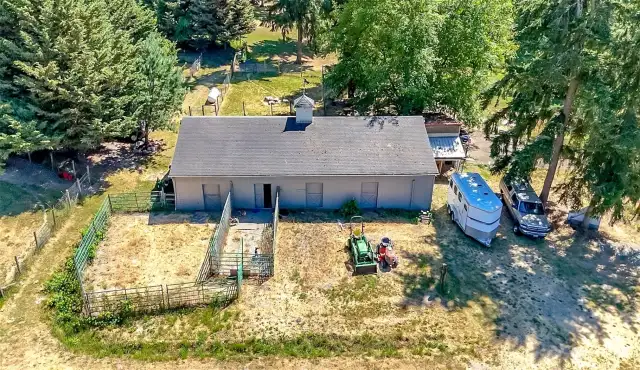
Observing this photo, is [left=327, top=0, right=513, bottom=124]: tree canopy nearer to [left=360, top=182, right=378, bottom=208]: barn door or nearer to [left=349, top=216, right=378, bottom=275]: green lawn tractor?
[left=360, top=182, right=378, bottom=208]: barn door

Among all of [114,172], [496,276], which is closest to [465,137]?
[496,276]

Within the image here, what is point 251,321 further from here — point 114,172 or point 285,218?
point 114,172

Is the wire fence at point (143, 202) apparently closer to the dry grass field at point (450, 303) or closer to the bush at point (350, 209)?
the dry grass field at point (450, 303)

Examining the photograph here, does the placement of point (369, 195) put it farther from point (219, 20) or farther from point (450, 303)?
point (219, 20)

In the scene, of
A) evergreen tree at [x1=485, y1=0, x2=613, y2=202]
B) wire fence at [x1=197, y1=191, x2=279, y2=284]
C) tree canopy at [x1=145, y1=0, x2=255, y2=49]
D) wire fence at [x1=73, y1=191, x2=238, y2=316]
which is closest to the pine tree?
tree canopy at [x1=145, y1=0, x2=255, y2=49]

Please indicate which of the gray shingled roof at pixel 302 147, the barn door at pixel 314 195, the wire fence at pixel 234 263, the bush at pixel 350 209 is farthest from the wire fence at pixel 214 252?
the bush at pixel 350 209
